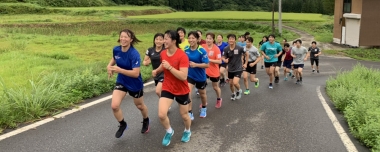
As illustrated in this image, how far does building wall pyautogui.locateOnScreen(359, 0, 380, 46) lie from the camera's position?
25.7 m

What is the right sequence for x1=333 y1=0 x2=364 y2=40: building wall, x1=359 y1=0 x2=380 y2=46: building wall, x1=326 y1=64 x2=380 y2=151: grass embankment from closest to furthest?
x1=326 y1=64 x2=380 y2=151: grass embankment, x1=359 y1=0 x2=380 y2=46: building wall, x1=333 y1=0 x2=364 y2=40: building wall

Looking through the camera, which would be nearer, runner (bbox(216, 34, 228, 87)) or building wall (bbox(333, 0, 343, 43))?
runner (bbox(216, 34, 228, 87))

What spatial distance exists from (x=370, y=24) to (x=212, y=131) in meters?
24.4

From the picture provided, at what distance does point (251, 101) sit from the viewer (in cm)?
854

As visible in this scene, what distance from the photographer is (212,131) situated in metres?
5.98

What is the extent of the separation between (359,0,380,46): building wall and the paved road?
810 inches

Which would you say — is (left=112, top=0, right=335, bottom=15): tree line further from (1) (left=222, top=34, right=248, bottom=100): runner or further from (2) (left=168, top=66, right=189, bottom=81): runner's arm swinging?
(2) (left=168, top=66, right=189, bottom=81): runner's arm swinging

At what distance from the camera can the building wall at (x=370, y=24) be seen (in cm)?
2566

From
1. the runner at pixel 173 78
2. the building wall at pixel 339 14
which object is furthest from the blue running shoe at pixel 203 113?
the building wall at pixel 339 14

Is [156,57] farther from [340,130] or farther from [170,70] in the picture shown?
[340,130]

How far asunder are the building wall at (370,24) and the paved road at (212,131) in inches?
810

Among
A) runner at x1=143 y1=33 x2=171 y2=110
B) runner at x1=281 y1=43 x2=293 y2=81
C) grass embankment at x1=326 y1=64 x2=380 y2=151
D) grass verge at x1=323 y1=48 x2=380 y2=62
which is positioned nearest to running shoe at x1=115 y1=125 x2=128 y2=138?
runner at x1=143 y1=33 x2=171 y2=110

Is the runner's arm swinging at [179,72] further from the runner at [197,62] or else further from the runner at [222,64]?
the runner at [222,64]

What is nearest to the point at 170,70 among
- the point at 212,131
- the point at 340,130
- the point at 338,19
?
the point at 212,131
